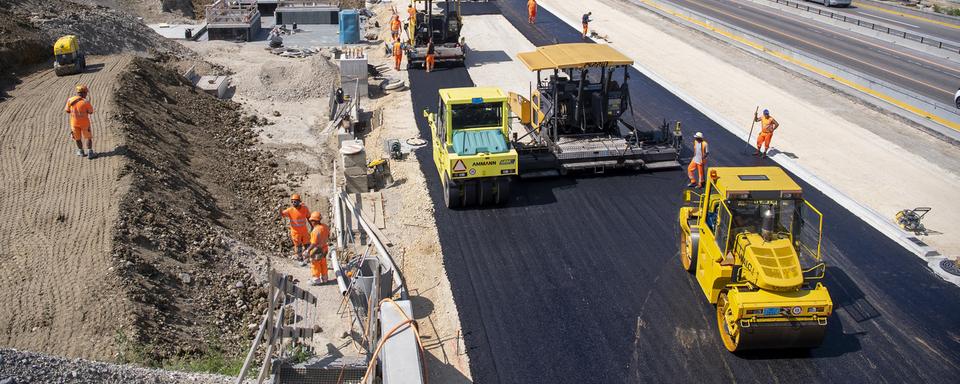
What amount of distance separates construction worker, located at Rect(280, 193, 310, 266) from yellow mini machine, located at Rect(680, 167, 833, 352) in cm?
643

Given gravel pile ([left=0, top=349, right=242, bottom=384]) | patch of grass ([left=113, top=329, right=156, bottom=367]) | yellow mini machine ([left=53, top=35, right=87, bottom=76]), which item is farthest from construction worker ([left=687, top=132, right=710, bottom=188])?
yellow mini machine ([left=53, top=35, right=87, bottom=76])

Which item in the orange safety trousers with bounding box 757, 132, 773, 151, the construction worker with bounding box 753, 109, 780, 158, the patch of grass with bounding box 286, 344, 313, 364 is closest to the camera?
the patch of grass with bounding box 286, 344, 313, 364

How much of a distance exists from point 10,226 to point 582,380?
9.46 meters

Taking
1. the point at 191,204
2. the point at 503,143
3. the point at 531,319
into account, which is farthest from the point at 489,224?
the point at 191,204

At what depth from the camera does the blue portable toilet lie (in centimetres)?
3119

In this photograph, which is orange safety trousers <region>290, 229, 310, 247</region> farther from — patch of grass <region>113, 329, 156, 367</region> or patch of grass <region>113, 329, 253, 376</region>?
patch of grass <region>113, 329, 156, 367</region>

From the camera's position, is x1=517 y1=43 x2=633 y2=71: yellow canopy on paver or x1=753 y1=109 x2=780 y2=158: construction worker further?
x1=753 y1=109 x2=780 y2=158: construction worker

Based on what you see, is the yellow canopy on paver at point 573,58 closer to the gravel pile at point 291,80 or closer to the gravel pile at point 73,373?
the gravel pile at point 291,80

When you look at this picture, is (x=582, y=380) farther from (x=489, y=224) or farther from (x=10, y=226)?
(x=10, y=226)

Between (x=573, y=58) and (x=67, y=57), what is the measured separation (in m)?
13.5

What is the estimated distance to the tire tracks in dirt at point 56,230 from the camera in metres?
9.82

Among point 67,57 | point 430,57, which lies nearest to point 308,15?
point 430,57

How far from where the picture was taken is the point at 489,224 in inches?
562

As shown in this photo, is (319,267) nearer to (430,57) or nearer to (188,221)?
(188,221)
